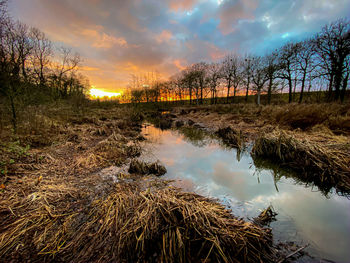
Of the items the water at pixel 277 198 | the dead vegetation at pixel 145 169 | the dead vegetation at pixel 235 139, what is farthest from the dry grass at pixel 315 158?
the dead vegetation at pixel 145 169

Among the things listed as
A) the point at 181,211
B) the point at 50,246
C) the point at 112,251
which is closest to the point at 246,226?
the point at 181,211

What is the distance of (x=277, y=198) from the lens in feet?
9.86

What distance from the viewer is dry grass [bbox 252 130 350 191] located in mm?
3391

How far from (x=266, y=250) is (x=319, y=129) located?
24.1 feet

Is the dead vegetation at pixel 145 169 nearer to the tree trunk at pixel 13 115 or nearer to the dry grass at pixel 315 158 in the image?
the dry grass at pixel 315 158

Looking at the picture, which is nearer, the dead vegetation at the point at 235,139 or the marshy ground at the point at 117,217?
the marshy ground at the point at 117,217

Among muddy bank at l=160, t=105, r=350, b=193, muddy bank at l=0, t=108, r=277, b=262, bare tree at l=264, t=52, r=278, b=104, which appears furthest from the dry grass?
bare tree at l=264, t=52, r=278, b=104

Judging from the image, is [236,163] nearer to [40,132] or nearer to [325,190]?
[325,190]

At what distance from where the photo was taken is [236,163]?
16.3 feet

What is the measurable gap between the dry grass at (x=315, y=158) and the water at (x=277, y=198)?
460 millimetres

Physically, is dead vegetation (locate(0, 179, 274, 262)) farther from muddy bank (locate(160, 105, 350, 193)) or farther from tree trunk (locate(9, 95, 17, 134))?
tree trunk (locate(9, 95, 17, 134))

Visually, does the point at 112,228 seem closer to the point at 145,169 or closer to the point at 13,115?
the point at 145,169

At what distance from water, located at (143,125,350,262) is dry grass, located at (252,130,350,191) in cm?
46

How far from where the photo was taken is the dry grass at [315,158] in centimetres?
339
